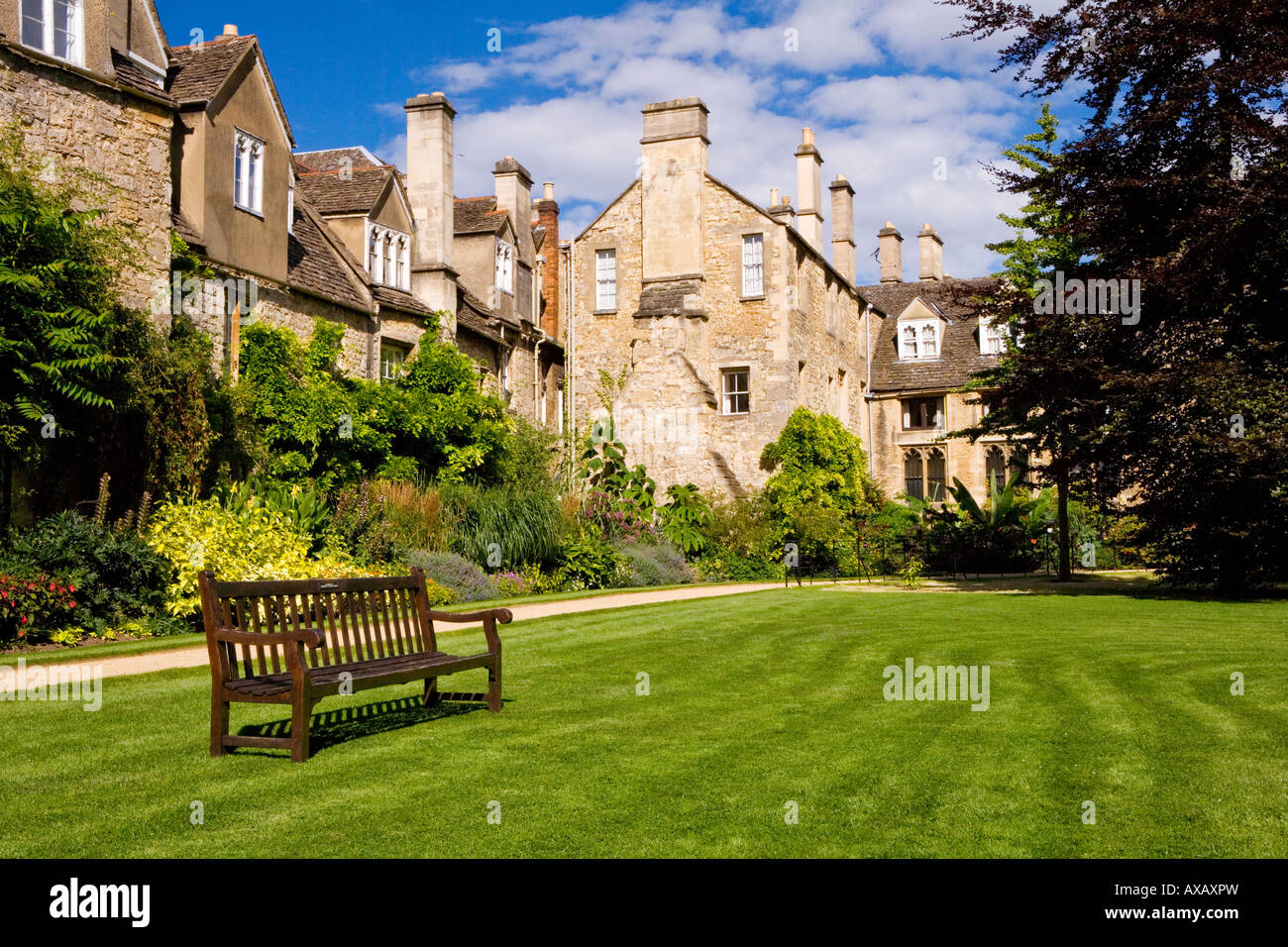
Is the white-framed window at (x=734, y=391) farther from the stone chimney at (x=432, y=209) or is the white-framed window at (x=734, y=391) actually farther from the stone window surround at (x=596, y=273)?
the stone chimney at (x=432, y=209)

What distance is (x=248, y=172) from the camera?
19781 mm

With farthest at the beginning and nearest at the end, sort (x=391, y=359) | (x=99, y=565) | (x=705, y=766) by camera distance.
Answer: (x=391, y=359)
(x=99, y=565)
(x=705, y=766)

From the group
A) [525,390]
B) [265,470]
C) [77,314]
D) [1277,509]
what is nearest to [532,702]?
[77,314]

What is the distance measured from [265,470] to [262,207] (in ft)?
15.6

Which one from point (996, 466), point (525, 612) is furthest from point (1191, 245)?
point (996, 466)

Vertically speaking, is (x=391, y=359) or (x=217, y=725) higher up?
(x=391, y=359)

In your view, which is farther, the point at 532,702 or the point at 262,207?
the point at 262,207

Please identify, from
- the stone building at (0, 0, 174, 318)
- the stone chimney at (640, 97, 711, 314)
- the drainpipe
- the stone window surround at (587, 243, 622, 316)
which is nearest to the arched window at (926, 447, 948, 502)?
the stone chimney at (640, 97, 711, 314)

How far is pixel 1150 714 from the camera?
25.2 feet

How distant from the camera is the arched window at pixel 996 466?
129 feet

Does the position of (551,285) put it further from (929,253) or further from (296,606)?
(296,606)

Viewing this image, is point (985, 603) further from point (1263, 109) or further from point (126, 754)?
point (126, 754)

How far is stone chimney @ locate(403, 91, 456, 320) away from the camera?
25188mm

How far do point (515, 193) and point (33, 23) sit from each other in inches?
657
